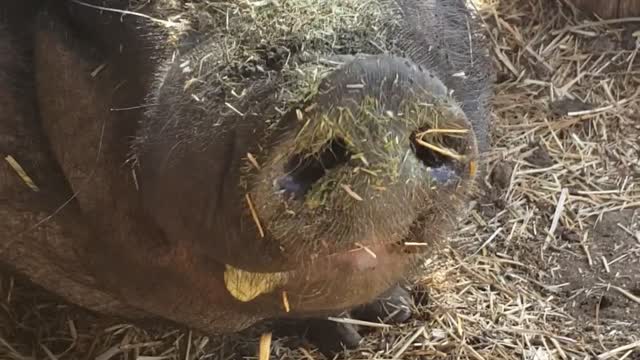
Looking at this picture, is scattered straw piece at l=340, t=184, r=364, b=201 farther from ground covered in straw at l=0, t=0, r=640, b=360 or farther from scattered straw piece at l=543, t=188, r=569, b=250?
scattered straw piece at l=543, t=188, r=569, b=250

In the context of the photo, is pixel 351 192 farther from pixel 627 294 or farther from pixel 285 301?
pixel 627 294

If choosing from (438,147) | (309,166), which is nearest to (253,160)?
(309,166)

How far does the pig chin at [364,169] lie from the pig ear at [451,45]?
0.15 m

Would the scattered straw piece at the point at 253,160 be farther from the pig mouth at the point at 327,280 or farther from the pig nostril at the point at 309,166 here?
the pig mouth at the point at 327,280

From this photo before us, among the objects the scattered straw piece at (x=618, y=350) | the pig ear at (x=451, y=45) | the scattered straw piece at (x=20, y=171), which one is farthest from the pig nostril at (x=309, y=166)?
the scattered straw piece at (x=618, y=350)

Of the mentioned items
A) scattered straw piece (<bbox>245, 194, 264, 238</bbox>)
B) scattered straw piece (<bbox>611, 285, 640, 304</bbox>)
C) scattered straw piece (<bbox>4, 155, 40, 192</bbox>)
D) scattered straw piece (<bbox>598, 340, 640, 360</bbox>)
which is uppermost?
scattered straw piece (<bbox>245, 194, 264, 238</bbox>)

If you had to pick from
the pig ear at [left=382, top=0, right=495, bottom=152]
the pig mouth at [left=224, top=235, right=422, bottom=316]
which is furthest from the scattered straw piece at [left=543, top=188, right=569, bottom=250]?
the pig mouth at [left=224, top=235, right=422, bottom=316]

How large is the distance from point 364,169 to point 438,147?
0.16 metres

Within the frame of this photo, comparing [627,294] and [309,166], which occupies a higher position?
[309,166]

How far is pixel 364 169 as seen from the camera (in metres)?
1.44

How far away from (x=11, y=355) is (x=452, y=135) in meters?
1.49

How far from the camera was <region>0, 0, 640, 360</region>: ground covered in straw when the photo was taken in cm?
267

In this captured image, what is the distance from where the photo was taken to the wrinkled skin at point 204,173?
1469 millimetres

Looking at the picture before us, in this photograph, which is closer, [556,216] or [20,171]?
[20,171]
